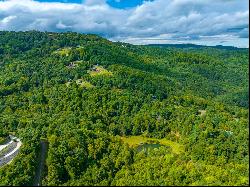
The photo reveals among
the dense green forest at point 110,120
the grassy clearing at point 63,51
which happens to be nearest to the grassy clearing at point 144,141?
the dense green forest at point 110,120

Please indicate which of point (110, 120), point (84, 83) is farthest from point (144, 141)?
point (84, 83)

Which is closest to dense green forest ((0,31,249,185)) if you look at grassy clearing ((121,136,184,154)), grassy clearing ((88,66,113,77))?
grassy clearing ((121,136,184,154))

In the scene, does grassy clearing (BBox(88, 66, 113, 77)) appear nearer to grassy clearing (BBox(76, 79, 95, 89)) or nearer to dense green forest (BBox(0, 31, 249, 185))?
dense green forest (BBox(0, 31, 249, 185))

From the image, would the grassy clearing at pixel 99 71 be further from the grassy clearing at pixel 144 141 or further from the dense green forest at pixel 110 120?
the grassy clearing at pixel 144 141

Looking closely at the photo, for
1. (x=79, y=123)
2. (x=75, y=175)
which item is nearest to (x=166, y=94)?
(x=79, y=123)

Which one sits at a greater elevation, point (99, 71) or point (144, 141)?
point (99, 71)

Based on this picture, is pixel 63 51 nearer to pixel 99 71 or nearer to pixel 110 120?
pixel 99 71

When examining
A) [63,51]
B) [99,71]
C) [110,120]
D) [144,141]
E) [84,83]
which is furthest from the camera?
[63,51]
